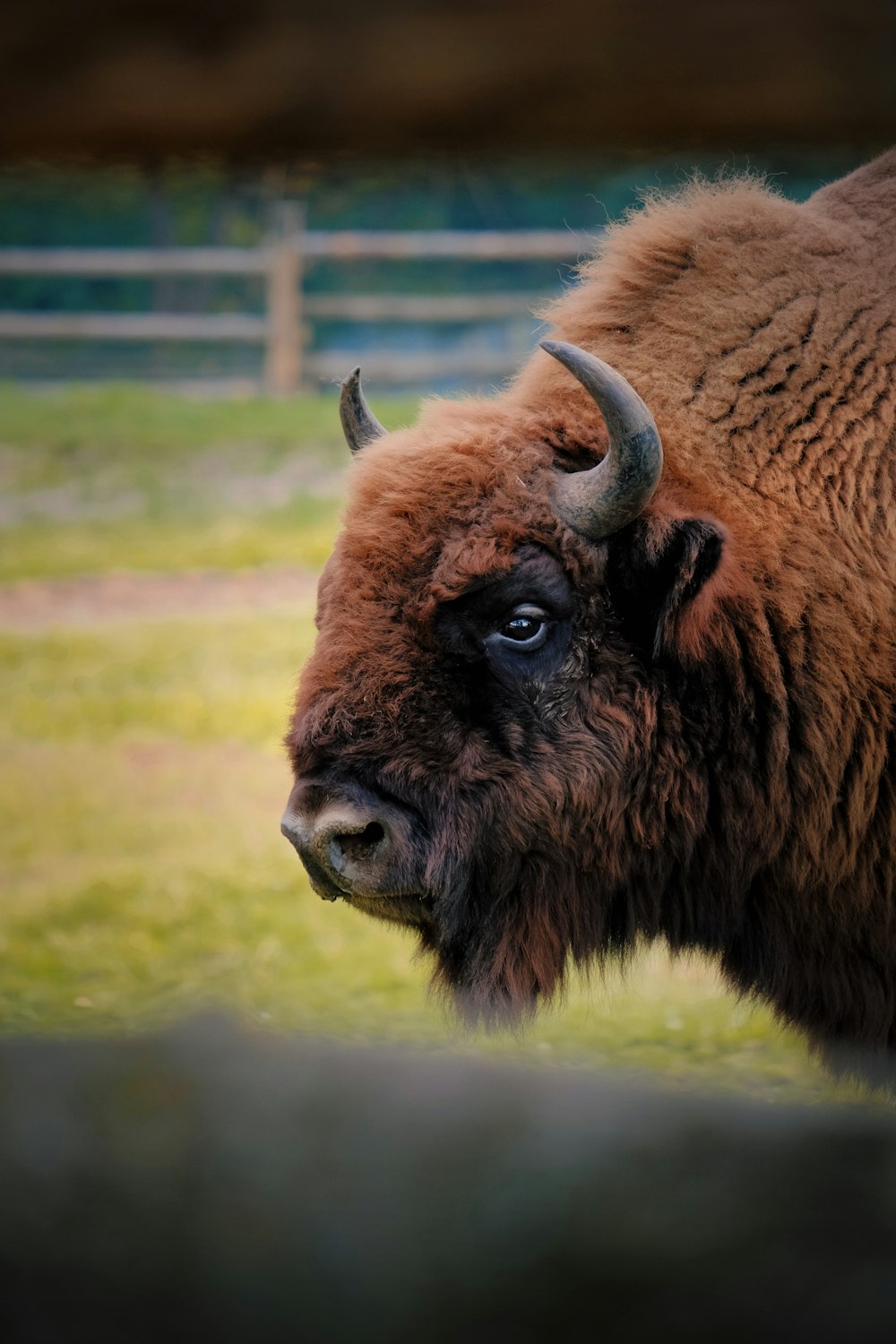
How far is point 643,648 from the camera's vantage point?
2.98 meters

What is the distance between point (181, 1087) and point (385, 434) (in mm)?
2369

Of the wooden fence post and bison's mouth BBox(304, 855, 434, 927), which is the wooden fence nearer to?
the wooden fence post

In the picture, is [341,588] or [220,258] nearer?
[341,588]

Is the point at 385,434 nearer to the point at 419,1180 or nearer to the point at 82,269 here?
the point at 419,1180

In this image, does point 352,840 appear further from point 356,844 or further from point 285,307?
point 285,307

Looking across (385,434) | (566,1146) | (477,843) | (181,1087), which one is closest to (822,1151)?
(566,1146)

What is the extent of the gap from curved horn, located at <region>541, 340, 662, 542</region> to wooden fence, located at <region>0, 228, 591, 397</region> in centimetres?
1438

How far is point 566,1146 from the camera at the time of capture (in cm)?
123

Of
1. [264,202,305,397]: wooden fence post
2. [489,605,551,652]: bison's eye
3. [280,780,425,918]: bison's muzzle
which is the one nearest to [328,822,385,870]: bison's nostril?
[280,780,425,918]: bison's muzzle

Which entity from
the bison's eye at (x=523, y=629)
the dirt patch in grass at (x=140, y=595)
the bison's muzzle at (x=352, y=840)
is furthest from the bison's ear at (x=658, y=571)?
the dirt patch in grass at (x=140, y=595)

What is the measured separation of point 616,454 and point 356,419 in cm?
98

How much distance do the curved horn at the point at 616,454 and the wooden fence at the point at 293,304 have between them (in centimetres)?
1438

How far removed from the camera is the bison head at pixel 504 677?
283 centimetres

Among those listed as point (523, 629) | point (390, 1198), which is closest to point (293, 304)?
point (523, 629)
